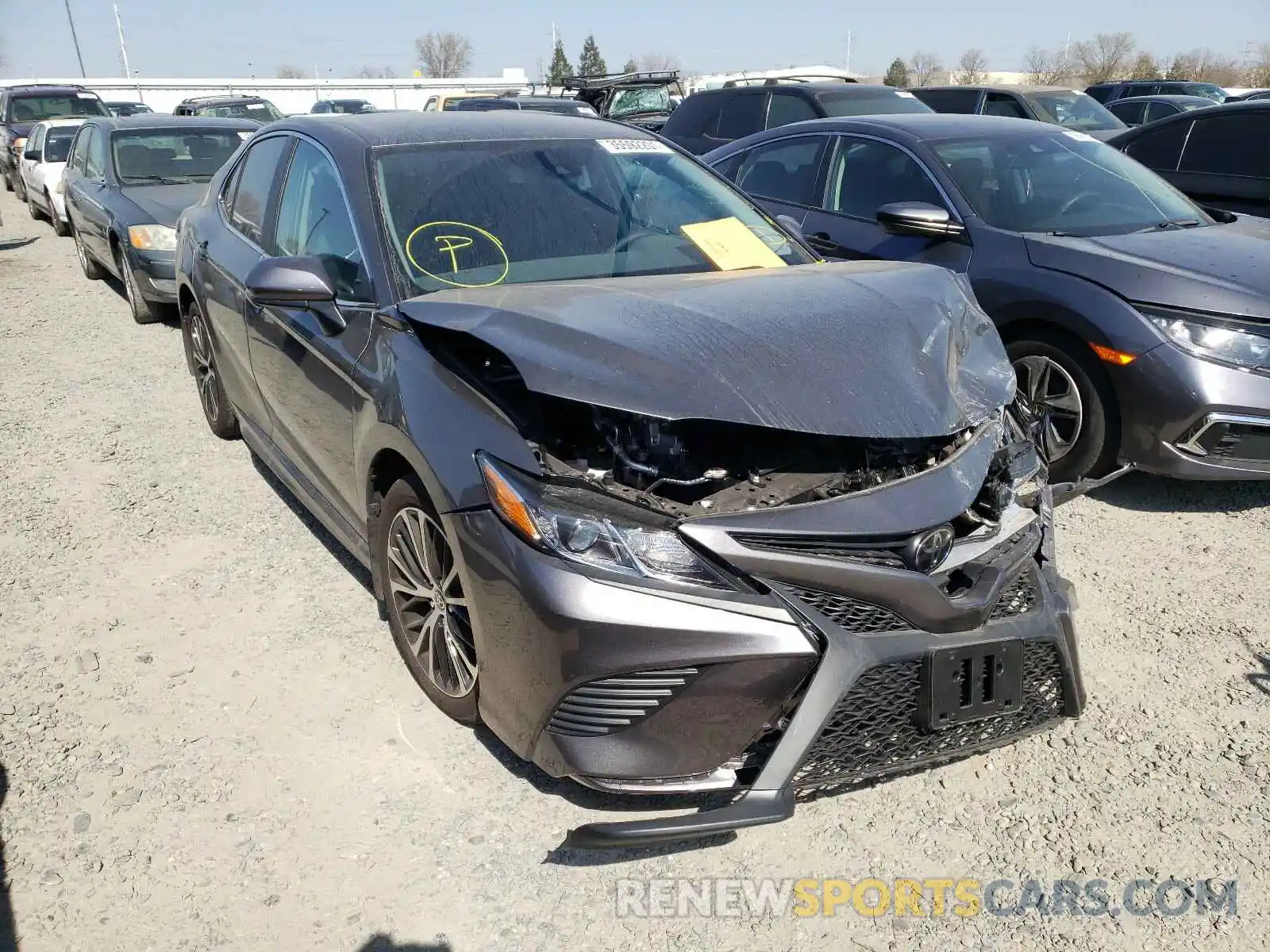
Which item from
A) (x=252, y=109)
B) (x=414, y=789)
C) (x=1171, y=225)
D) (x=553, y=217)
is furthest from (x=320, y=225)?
(x=252, y=109)

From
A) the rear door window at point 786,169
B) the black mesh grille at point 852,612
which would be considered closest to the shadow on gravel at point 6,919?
the black mesh grille at point 852,612

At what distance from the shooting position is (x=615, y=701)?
2242 mm

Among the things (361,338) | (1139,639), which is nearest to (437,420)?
(361,338)

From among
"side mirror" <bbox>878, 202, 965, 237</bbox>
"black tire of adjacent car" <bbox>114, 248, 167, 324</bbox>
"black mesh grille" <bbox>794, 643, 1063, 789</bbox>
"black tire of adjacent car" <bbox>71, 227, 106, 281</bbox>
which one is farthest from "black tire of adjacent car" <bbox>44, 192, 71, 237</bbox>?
"black mesh grille" <bbox>794, 643, 1063, 789</bbox>

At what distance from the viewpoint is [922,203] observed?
4980mm

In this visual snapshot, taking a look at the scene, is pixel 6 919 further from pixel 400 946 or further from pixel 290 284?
pixel 290 284

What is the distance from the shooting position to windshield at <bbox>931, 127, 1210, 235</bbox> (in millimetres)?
4918

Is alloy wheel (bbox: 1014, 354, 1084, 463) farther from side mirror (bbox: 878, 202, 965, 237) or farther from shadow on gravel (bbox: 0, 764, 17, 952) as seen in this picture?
shadow on gravel (bbox: 0, 764, 17, 952)

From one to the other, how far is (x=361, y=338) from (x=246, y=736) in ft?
4.02

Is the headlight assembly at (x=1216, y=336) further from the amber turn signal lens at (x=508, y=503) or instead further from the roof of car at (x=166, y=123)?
the roof of car at (x=166, y=123)

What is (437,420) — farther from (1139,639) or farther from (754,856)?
(1139,639)

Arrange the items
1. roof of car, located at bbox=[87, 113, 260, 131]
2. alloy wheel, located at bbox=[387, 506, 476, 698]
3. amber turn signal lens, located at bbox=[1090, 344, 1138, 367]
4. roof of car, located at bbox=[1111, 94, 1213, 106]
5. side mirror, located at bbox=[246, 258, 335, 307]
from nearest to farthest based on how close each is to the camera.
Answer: alloy wheel, located at bbox=[387, 506, 476, 698]
side mirror, located at bbox=[246, 258, 335, 307]
amber turn signal lens, located at bbox=[1090, 344, 1138, 367]
roof of car, located at bbox=[87, 113, 260, 131]
roof of car, located at bbox=[1111, 94, 1213, 106]

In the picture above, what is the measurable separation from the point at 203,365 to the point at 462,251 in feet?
8.97

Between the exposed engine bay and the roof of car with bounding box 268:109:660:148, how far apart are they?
1255 millimetres
